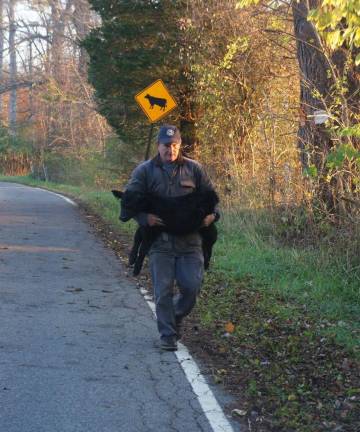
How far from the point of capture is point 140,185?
7691 millimetres

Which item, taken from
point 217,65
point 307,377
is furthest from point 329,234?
point 217,65

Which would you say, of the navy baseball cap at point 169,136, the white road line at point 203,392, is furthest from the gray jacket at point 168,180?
the white road line at point 203,392

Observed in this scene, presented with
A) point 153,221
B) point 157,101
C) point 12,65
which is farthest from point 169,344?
point 12,65

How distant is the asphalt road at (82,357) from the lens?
5762 millimetres

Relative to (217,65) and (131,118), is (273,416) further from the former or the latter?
(131,118)

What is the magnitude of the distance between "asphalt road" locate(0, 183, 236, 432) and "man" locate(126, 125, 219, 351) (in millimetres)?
420

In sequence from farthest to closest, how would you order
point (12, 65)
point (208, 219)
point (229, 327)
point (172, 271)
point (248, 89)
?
1. point (12, 65)
2. point (248, 89)
3. point (229, 327)
4. point (172, 271)
5. point (208, 219)

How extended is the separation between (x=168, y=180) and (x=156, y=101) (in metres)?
11.2

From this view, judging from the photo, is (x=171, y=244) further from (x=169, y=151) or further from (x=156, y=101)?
(x=156, y=101)

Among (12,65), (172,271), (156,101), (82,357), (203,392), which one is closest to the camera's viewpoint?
(203,392)

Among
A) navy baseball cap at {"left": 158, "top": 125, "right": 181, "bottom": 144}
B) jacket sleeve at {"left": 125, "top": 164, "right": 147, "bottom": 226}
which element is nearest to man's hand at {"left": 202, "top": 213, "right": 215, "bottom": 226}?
jacket sleeve at {"left": 125, "top": 164, "right": 147, "bottom": 226}

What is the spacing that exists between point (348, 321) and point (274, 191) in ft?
24.8

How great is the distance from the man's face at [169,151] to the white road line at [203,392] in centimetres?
170

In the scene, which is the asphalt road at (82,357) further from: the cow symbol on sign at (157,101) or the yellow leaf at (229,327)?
the cow symbol on sign at (157,101)
